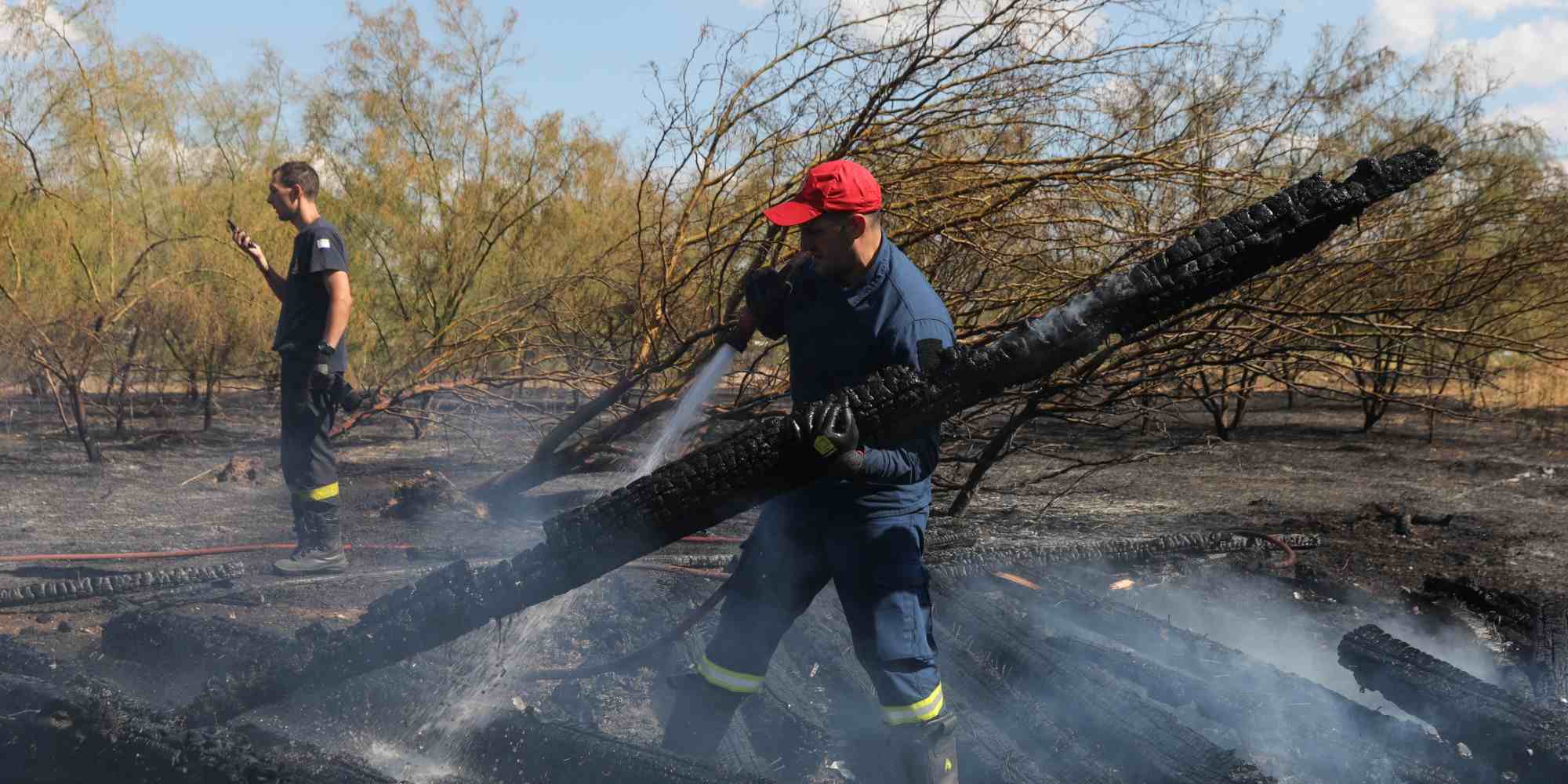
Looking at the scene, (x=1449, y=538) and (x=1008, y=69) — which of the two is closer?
(x=1008, y=69)

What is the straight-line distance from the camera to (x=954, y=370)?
2.61 meters

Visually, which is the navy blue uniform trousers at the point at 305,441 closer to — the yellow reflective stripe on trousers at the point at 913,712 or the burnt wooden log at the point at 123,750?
the burnt wooden log at the point at 123,750

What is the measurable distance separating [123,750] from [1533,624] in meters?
4.97

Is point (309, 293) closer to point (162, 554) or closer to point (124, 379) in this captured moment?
point (162, 554)

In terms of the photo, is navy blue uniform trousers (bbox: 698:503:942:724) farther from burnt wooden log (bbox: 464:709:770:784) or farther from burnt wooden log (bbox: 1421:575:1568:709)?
burnt wooden log (bbox: 1421:575:1568:709)

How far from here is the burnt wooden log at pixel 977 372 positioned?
102 inches

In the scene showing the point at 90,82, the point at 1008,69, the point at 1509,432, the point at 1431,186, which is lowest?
the point at 1509,432

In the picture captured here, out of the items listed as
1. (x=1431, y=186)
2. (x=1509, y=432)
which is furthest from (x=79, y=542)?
(x=1509, y=432)

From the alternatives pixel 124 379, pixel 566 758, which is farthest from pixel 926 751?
pixel 124 379

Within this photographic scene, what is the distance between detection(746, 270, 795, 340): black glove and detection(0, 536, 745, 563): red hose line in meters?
2.54

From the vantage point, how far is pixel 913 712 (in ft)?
8.59

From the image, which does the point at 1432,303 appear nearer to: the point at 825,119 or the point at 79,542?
the point at 825,119

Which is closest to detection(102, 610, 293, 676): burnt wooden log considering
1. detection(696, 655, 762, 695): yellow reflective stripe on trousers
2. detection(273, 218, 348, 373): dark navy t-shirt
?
detection(273, 218, 348, 373): dark navy t-shirt

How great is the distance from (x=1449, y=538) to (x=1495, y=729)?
3.84 m
